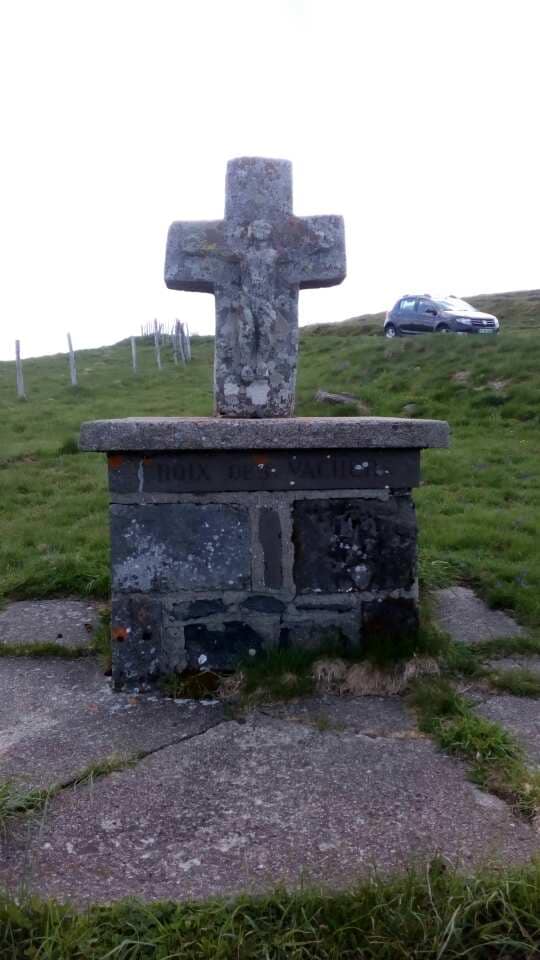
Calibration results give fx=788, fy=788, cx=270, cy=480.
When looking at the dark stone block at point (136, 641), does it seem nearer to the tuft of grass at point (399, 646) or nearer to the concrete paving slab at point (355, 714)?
the concrete paving slab at point (355, 714)

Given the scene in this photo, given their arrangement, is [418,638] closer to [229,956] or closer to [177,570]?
[177,570]

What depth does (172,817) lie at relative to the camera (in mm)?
2238

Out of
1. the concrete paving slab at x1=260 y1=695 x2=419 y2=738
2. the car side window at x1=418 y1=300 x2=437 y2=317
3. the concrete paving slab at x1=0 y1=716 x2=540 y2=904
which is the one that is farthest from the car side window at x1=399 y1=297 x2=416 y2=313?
the concrete paving slab at x1=0 y1=716 x2=540 y2=904

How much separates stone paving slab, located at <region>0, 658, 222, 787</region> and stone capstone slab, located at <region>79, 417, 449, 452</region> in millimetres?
992

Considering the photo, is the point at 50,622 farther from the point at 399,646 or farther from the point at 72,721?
the point at 399,646

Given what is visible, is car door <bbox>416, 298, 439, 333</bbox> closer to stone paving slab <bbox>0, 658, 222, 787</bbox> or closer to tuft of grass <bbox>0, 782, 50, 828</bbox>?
stone paving slab <bbox>0, 658, 222, 787</bbox>

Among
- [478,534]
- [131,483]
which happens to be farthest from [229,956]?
[478,534]

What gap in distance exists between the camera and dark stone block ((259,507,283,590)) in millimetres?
3242

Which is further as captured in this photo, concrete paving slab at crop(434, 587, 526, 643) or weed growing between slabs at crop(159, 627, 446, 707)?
concrete paving slab at crop(434, 587, 526, 643)

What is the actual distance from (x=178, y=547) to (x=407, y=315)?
17.9 m

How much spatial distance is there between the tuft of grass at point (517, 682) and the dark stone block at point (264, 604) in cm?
92

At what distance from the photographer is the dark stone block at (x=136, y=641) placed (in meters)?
3.16

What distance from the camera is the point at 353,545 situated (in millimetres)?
3275

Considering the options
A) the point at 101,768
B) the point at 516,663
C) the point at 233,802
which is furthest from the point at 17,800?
the point at 516,663
